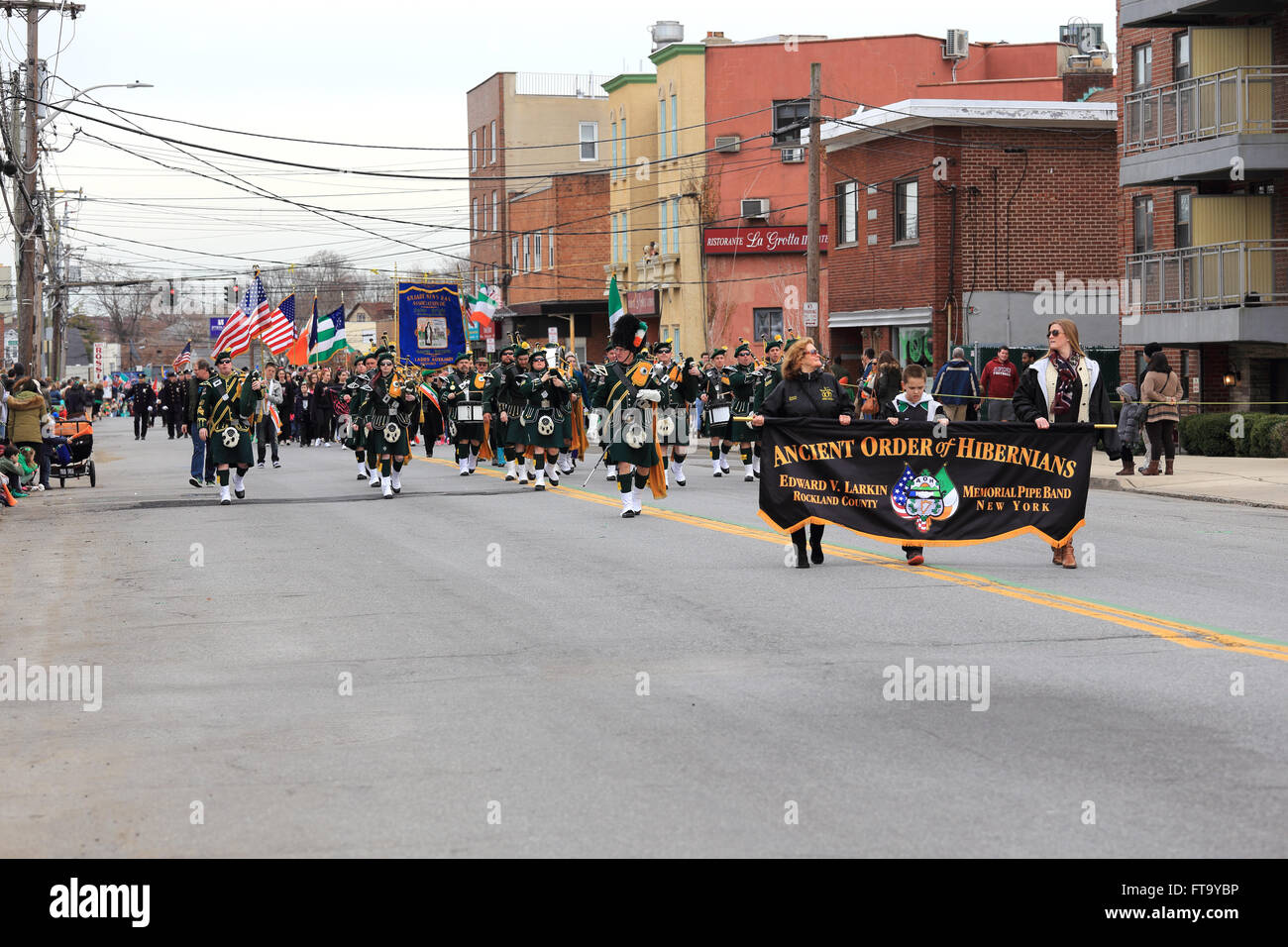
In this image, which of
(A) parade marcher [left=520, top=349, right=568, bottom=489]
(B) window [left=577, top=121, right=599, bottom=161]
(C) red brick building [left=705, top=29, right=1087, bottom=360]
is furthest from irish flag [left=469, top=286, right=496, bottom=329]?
(A) parade marcher [left=520, top=349, right=568, bottom=489]

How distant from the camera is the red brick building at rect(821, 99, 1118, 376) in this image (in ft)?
124

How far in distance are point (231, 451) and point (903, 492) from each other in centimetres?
1215

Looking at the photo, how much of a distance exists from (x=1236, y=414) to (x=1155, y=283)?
5.13 metres

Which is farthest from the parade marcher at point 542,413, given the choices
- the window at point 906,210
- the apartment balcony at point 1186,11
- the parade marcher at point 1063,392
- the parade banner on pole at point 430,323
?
the parade banner on pole at point 430,323

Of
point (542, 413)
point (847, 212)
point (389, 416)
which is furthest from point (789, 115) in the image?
point (389, 416)

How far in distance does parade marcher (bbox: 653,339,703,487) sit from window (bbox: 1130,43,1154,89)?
47.8 feet

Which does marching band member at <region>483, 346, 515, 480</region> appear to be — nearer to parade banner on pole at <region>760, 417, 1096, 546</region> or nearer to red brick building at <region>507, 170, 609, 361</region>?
parade banner on pole at <region>760, 417, 1096, 546</region>

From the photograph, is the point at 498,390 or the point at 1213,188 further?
the point at 1213,188

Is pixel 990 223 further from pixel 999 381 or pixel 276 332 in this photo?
pixel 276 332

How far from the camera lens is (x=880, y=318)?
132ft

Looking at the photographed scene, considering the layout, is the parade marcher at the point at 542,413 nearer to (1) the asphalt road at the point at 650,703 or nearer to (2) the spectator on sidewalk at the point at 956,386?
(1) the asphalt road at the point at 650,703
